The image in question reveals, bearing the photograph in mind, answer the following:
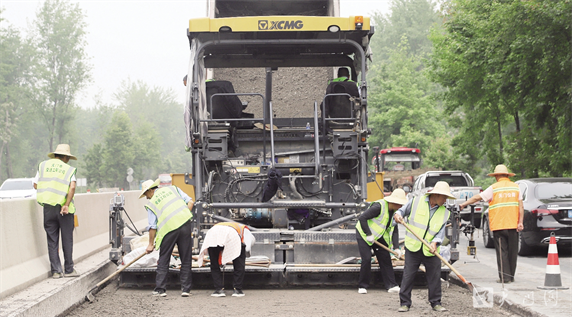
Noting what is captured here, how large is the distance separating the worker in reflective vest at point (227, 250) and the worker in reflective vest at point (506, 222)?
128 inches

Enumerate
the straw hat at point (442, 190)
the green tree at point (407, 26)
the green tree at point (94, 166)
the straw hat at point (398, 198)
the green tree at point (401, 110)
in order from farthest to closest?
1. the green tree at point (407, 26)
2. the green tree at point (94, 166)
3. the green tree at point (401, 110)
4. the straw hat at point (398, 198)
5. the straw hat at point (442, 190)

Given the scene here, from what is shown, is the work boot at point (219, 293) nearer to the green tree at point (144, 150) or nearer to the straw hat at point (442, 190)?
the straw hat at point (442, 190)

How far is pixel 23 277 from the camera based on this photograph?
800cm

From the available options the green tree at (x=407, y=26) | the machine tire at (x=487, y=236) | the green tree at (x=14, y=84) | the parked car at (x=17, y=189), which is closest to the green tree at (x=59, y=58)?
the green tree at (x=14, y=84)

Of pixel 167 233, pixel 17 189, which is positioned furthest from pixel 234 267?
pixel 17 189

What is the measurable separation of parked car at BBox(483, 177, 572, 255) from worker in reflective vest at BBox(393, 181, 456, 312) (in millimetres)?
5901

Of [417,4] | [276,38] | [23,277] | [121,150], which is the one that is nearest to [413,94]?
[417,4]

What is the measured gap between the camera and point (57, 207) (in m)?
8.91

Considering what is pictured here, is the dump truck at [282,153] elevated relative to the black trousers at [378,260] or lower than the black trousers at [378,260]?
elevated

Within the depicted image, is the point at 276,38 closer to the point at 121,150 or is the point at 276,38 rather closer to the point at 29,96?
the point at 121,150

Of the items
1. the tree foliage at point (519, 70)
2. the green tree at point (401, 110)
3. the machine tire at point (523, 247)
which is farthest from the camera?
the green tree at point (401, 110)

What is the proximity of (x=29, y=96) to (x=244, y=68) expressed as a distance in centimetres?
6301

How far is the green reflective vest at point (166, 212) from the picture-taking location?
8516mm

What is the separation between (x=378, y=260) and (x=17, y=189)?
2097 cm
